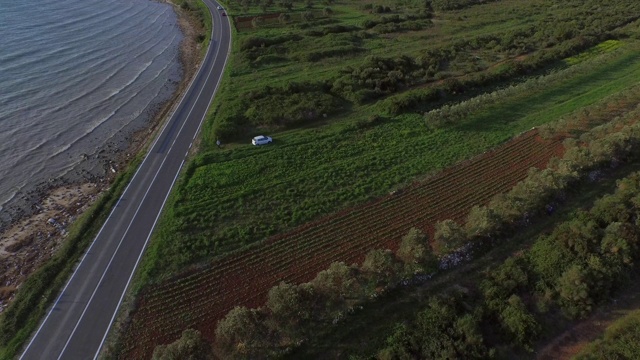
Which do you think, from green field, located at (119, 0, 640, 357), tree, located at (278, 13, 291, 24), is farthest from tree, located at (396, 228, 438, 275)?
tree, located at (278, 13, 291, 24)

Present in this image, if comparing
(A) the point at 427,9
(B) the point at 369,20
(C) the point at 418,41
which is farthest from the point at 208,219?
(A) the point at 427,9

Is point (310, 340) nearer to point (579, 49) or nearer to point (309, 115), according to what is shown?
point (309, 115)

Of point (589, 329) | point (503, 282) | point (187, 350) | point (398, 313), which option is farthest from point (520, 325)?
point (187, 350)

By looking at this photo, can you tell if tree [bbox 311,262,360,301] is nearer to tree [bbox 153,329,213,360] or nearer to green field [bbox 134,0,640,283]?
tree [bbox 153,329,213,360]

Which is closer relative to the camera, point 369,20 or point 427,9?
point 369,20

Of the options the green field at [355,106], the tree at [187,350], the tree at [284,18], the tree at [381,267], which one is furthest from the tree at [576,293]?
the tree at [284,18]
